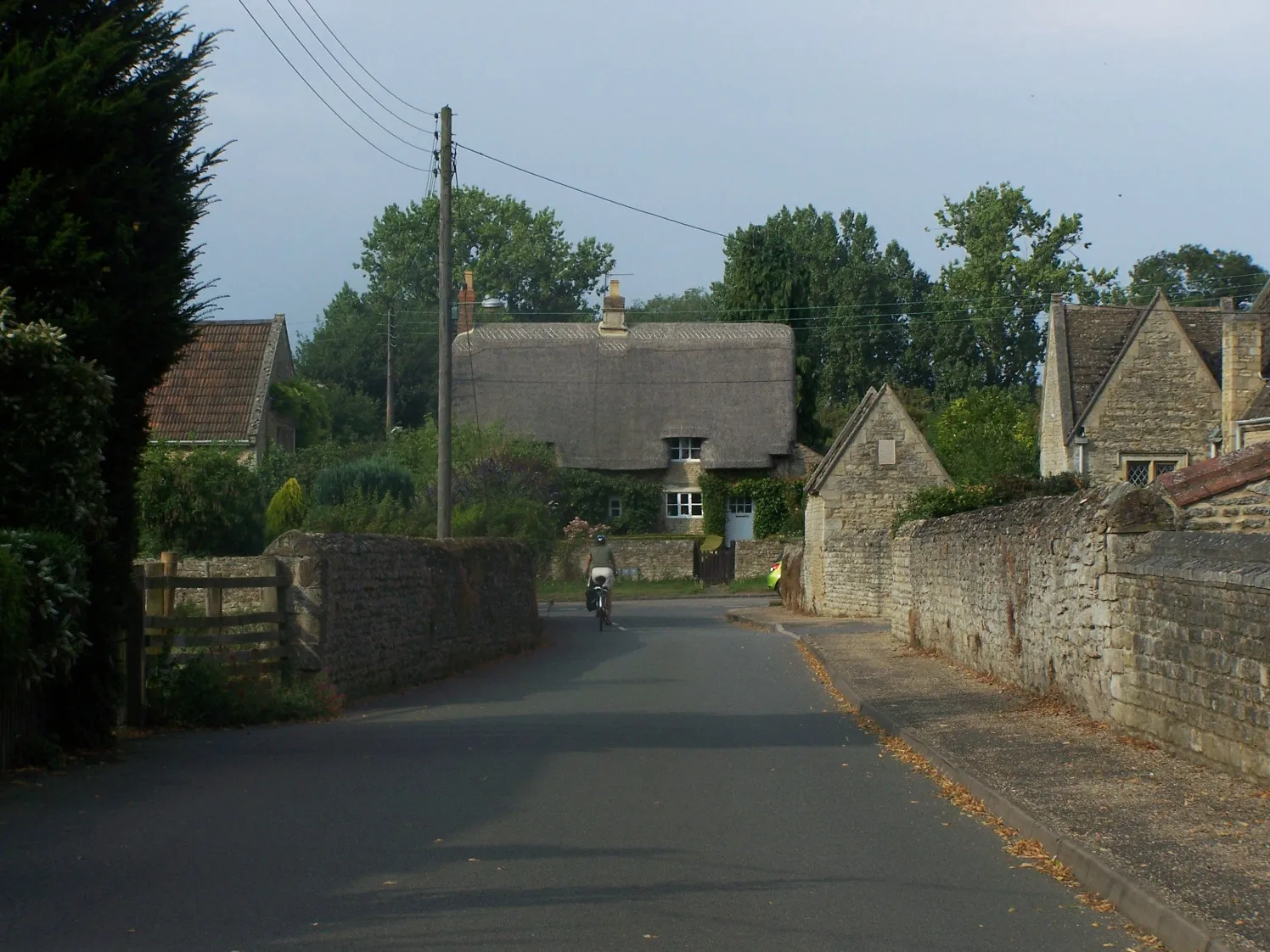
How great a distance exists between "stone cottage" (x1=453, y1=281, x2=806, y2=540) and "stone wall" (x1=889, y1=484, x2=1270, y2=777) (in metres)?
38.5

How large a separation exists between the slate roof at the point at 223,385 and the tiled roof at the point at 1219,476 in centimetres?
2850

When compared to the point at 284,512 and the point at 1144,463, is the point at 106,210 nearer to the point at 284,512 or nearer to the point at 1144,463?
the point at 284,512

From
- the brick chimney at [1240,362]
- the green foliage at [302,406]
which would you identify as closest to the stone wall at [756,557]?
the green foliage at [302,406]

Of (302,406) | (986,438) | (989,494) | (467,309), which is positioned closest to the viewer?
(989,494)

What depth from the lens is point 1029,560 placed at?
1527 centimetres

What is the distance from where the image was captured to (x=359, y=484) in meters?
36.0

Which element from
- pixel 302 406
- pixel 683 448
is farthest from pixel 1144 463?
pixel 302 406

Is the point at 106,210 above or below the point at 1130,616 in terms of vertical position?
above

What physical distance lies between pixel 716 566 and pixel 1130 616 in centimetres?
4234

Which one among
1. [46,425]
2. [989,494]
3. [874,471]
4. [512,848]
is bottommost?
[512,848]

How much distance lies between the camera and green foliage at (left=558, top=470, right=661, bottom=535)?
56906mm

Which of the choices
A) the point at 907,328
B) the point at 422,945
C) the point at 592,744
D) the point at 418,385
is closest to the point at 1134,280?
the point at 907,328

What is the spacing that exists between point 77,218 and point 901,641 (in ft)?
58.5

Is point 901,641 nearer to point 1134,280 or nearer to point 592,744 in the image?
point 592,744
